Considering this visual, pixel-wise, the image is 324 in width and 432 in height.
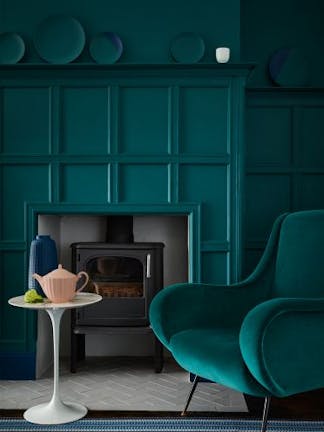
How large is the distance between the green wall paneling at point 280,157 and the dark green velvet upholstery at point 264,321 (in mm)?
778

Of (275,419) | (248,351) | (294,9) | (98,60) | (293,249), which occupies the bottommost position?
(275,419)

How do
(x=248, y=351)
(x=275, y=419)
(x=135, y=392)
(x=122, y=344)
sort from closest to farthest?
(x=248, y=351)
(x=275, y=419)
(x=135, y=392)
(x=122, y=344)

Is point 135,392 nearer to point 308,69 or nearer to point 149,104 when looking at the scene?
point 149,104

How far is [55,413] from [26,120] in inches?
70.0

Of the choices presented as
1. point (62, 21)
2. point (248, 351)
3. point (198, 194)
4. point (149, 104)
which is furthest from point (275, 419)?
point (62, 21)

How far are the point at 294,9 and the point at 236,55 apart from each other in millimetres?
838

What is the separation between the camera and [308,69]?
154 inches

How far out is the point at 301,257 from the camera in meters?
2.79

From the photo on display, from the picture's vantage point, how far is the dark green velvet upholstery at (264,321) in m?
2.15

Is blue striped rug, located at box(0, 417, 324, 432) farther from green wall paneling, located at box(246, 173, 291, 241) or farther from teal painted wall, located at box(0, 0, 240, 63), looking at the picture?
teal painted wall, located at box(0, 0, 240, 63)

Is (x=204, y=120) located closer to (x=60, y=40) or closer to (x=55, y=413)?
(x=60, y=40)

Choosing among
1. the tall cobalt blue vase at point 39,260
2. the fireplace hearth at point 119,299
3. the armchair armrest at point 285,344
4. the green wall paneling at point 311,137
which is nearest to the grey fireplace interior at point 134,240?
the fireplace hearth at point 119,299

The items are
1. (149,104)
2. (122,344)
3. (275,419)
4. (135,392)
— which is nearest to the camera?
(275,419)

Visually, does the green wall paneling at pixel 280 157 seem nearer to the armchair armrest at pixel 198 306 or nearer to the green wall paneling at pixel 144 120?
the green wall paneling at pixel 144 120
